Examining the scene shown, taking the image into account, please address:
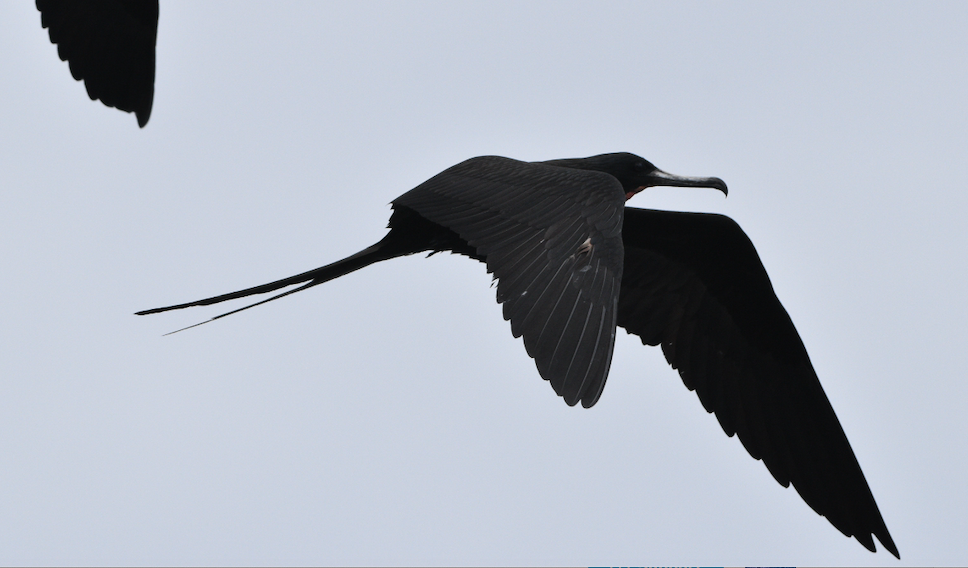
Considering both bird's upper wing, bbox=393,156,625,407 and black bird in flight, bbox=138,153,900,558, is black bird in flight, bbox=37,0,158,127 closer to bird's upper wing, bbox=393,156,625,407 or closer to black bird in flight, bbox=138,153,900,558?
black bird in flight, bbox=138,153,900,558

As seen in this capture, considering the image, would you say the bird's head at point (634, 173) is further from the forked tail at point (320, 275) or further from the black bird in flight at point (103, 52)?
the black bird in flight at point (103, 52)

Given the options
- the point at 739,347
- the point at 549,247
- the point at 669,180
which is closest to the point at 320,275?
the point at 549,247

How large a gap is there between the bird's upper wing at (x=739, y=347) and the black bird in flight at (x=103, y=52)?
8.38 ft

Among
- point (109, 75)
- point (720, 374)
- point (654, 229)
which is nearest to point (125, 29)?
point (109, 75)

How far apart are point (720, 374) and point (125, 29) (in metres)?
3.45

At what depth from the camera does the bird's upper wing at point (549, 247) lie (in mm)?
4285

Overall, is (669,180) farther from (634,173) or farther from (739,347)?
(739,347)

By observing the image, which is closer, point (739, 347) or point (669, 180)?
point (669, 180)

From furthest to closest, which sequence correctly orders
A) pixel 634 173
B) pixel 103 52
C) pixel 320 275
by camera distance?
pixel 103 52 → pixel 634 173 → pixel 320 275

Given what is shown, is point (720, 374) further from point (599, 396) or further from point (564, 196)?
point (599, 396)

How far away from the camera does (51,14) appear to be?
7.16 meters

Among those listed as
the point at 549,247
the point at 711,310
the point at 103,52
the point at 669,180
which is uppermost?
the point at 103,52

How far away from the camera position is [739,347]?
6.61 meters

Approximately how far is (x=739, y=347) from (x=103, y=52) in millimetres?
3455
